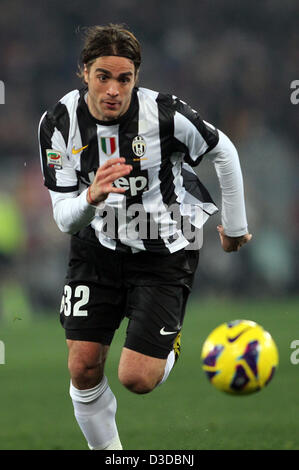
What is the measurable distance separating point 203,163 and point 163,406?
6354 mm

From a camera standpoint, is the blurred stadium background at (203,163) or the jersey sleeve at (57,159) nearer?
the jersey sleeve at (57,159)

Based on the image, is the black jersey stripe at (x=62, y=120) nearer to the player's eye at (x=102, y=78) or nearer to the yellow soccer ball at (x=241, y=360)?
the player's eye at (x=102, y=78)

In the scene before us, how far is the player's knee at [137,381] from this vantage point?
158 inches

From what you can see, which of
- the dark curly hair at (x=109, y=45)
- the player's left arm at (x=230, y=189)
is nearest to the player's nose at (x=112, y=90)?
the dark curly hair at (x=109, y=45)

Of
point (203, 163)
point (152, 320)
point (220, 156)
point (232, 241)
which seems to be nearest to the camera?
point (152, 320)

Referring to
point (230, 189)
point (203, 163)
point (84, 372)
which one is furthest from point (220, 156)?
point (203, 163)

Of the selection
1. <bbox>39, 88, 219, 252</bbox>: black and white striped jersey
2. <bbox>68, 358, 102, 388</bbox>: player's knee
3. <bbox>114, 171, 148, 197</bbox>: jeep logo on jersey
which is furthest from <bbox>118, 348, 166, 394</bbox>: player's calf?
<bbox>114, 171, 148, 197</bbox>: jeep logo on jersey

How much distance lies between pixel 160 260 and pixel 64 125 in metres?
0.84

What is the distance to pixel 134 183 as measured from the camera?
4.11 meters

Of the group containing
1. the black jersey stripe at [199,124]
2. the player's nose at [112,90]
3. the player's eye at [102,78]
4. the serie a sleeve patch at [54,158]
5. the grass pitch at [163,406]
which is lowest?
the grass pitch at [163,406]

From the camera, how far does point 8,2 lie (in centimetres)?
1405

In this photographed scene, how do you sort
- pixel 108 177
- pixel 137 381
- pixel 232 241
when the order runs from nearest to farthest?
1. pixel 108 177
2. pixel 137 381
3. pixel 232 241

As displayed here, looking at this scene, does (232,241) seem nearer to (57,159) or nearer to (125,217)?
(125,217)

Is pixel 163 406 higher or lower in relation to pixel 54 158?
lower
